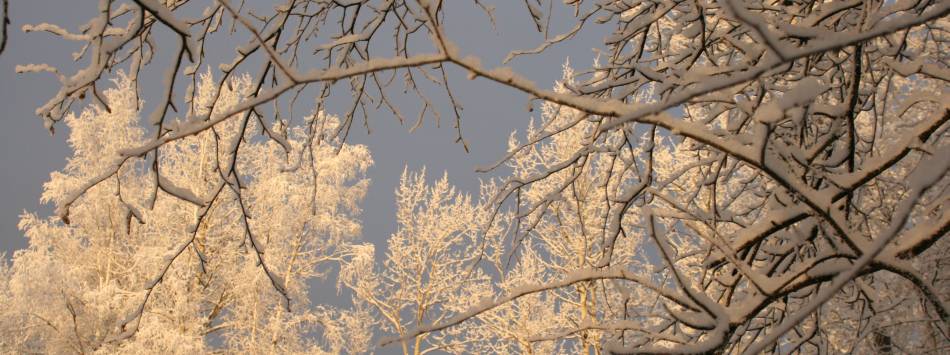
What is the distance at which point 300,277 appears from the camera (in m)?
11.8

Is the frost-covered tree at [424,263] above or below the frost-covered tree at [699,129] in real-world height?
above

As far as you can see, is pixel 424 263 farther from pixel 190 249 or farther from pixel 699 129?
pixel 699 129

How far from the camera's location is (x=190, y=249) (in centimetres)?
972

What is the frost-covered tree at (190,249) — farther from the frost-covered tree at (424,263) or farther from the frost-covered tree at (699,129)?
the frost-covered tree at (699,129)

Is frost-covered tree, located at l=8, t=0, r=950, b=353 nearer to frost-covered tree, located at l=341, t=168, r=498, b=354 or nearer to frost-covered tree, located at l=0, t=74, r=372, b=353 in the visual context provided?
frost-covered tree, located at l=0, t=74, r=372, b=353

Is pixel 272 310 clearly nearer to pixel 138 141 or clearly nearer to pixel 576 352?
pixel 138 141

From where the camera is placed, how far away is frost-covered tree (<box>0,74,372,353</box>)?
9.40 meters

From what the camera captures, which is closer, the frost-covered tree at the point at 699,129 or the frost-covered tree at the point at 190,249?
the frost-covered tree at the point at 699,129

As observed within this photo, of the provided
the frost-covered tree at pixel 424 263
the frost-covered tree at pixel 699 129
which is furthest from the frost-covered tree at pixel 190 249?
the frost-covered tree at pixel 699 129

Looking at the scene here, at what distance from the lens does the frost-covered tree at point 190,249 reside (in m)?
9.40

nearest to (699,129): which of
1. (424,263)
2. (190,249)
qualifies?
(190,249)

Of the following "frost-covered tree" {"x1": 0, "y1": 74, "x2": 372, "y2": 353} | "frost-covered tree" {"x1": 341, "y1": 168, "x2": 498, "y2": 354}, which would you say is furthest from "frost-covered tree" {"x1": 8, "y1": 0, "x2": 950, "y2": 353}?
"frost-covered tree" {"x1": 341, "y1": 168, "x2": 498, "y2": 354}

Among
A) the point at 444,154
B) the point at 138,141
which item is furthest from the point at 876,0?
the point at 444,154

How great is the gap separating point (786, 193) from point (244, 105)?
1016 mm
